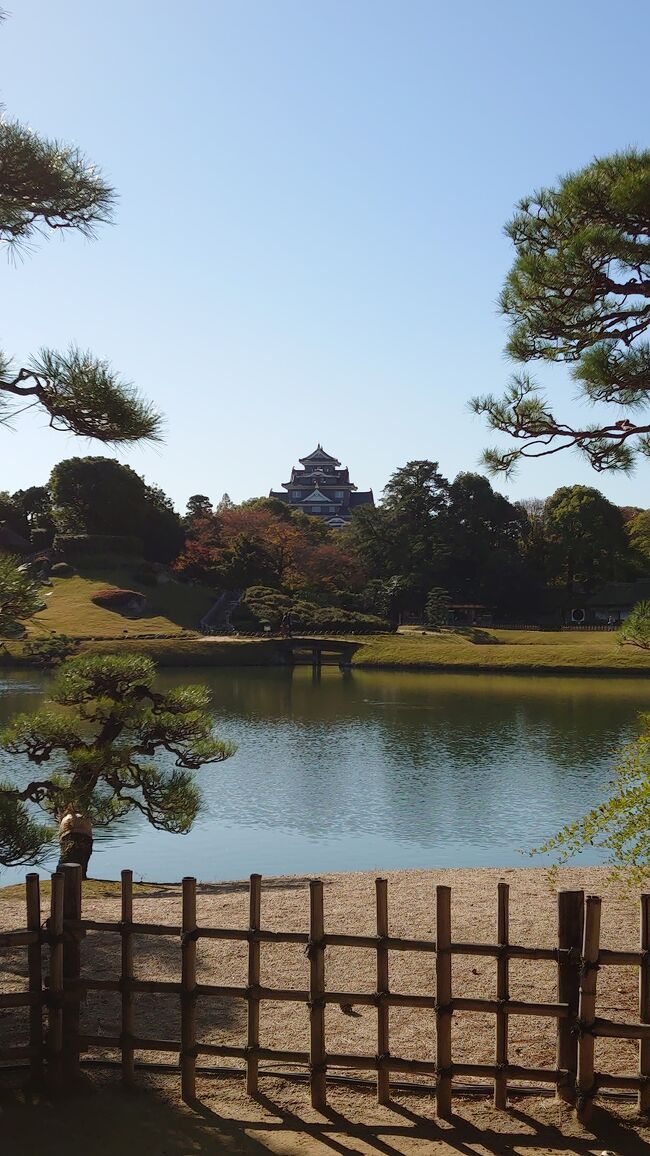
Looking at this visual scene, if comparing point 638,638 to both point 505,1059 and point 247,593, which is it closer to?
point 505,1059

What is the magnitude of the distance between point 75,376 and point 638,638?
14.3 ft

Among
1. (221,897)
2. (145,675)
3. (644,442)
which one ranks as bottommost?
(221,897)

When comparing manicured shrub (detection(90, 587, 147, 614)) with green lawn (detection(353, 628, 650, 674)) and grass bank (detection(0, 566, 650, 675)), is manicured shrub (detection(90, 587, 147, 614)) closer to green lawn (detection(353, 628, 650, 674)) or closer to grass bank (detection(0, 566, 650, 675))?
grass bank (detection(0, 566, 650, 675))

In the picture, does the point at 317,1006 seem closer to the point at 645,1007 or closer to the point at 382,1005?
the point at 382,1005

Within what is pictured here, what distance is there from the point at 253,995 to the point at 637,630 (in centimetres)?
368

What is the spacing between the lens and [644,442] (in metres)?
7.88

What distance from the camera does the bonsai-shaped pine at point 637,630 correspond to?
7.03 metres

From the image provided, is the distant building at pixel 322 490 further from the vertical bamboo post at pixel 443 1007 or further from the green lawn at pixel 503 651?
the vertical bamboo post at pixel 443 1007

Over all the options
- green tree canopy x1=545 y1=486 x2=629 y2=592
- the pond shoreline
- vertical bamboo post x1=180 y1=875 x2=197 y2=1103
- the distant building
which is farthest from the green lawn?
the distant building

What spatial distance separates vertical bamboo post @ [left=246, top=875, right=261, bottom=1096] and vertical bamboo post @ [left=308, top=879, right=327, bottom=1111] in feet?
0.89

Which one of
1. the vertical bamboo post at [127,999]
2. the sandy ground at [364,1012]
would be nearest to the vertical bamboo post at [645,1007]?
the sandy ground at [364,1012]

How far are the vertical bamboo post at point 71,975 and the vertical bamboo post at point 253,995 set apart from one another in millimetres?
886

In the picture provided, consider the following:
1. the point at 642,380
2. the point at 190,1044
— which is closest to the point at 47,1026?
the point at 190,1044

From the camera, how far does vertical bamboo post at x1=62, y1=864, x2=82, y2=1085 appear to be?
5.12m
